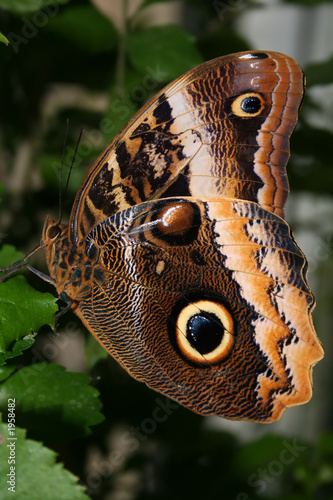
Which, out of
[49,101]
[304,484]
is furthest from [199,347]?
[49,101]

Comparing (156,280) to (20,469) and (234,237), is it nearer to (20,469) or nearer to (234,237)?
(234,237)

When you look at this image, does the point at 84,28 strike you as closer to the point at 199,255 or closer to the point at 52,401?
the point at 199,255

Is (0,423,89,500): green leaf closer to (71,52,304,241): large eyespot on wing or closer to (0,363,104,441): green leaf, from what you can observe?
(0,363,104,441): green leaf

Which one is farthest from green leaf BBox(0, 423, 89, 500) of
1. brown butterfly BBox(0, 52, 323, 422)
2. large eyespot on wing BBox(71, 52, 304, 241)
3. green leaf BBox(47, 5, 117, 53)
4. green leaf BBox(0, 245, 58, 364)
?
green leaf BBox(47, 5, 117, 53)

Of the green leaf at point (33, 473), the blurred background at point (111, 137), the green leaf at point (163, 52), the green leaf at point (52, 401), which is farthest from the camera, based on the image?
the blurred background at point (111, 137)

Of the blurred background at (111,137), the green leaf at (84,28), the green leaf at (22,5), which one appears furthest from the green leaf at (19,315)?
the green leaf at (84,28)

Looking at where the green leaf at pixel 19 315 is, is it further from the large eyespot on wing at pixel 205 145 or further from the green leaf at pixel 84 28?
the green leaf at pixel 84 28
